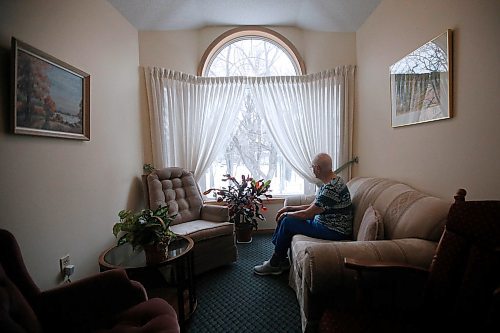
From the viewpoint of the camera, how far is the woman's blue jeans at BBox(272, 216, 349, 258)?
2170mm

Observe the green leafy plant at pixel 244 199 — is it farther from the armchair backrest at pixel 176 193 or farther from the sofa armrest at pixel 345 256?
the sofa armrest at pixel 345 256

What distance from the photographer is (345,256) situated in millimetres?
1403

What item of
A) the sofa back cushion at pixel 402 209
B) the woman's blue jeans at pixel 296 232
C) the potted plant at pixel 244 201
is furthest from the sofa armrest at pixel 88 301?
the potted plant at pixel 244 201

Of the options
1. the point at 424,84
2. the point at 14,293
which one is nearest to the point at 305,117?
the point at 424,84

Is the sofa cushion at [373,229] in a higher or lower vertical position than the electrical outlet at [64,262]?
higher

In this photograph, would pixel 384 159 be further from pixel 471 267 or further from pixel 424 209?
pixel 471 267

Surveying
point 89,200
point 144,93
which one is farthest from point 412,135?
point 144,93

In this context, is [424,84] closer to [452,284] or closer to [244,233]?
[452,284]

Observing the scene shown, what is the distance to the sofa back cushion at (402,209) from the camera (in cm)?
156

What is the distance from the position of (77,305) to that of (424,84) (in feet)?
8.45

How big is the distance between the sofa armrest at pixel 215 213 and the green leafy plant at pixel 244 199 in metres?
0.31

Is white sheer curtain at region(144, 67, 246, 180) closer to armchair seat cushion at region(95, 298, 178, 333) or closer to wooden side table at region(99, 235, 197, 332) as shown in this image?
wooden side table at region(99, 235, 197, 332)

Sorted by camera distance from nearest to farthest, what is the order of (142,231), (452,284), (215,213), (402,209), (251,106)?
(452,284)
(142,231)
(402,209)
(215,213)
(251,106)

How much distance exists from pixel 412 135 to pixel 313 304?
1578mm
